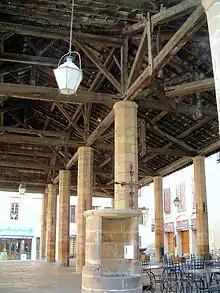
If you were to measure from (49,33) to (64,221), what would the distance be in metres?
10.8

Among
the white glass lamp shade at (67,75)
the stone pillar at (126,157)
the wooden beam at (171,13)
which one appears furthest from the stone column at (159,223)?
the white glass lamp shade at (67,75)

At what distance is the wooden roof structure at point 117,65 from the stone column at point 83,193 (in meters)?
0.51

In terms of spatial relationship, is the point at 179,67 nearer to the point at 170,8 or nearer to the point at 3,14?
the point at 170,8

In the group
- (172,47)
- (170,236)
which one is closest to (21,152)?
(170,236)

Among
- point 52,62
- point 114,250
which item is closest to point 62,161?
point 52,62

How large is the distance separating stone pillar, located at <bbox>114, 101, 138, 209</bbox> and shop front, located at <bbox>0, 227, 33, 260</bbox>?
24.1 m

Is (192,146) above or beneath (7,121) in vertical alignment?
beneath

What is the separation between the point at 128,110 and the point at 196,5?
3483 mm

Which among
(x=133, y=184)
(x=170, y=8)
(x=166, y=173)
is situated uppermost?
(x=170, y=8)

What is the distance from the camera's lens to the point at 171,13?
7082 millimetres

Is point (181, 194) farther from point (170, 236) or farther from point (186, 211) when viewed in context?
point (170, 236)

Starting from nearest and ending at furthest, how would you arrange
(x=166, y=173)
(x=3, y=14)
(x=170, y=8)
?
(x=170, y=8), (x=3, y=14), (x=166, y=173)

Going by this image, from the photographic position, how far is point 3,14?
8.16m

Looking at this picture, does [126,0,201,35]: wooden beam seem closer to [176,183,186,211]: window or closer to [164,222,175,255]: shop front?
[176,183,186,211]: window
